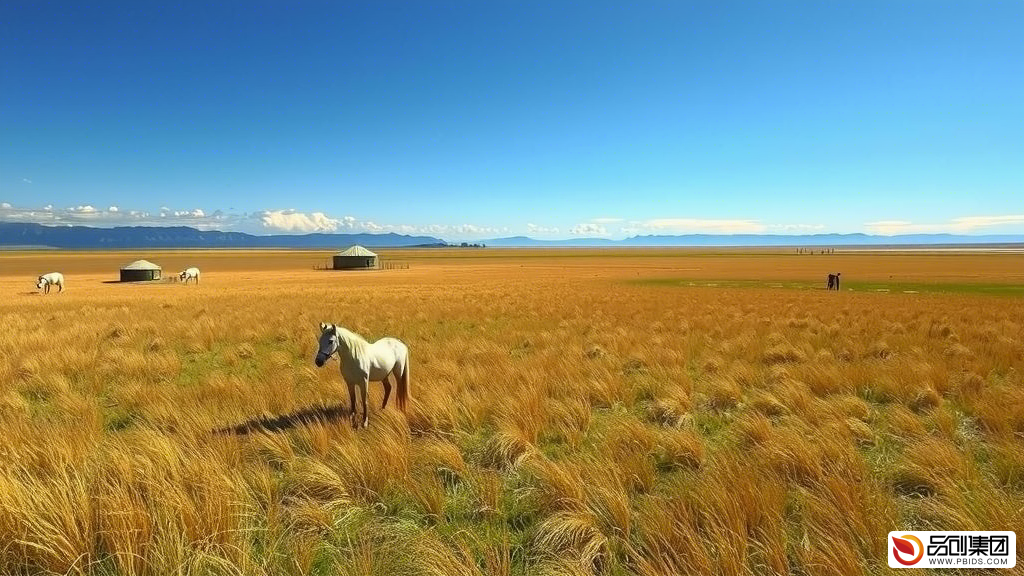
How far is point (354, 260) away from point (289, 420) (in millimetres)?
82960

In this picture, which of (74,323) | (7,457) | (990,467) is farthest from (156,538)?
(74,323)

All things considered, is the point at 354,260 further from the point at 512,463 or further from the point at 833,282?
the point at 512,463

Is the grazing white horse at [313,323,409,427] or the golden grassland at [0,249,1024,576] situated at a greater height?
the grazing white horse at [313,323,409,427]

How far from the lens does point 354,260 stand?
85625 millimetres

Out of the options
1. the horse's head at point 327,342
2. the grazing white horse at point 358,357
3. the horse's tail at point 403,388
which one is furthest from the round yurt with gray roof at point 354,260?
the horse's head at point 327,342

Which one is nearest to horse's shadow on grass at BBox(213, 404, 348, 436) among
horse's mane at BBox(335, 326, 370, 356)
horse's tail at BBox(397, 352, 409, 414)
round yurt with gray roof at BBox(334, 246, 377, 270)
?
horse's tail at BBox(397, 352, 409, 414)

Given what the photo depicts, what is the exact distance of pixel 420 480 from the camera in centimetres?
463

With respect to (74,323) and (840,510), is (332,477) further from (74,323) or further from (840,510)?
(74,323)

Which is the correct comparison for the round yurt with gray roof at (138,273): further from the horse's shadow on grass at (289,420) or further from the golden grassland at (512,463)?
the horse's shadow on grass at (289,420)

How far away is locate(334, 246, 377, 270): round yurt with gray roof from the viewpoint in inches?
3364

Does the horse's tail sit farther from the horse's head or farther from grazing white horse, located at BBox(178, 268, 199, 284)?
grazing white horse, located at BBox(178, 268, 199, 284)

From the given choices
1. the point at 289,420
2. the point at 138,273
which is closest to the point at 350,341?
the point at 289,420

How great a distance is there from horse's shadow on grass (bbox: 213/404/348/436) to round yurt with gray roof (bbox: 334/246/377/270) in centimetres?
8201

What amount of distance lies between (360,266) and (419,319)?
2774 inches
